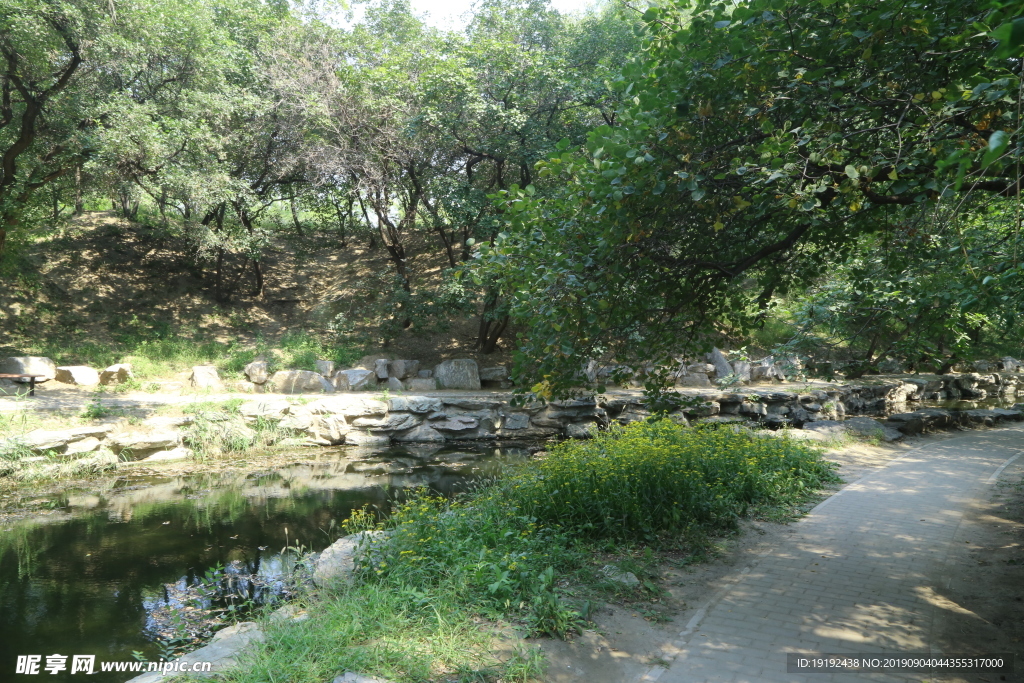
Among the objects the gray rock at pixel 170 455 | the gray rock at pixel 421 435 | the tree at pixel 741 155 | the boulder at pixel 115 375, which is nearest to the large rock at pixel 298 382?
the gray rock at pixel 421 435

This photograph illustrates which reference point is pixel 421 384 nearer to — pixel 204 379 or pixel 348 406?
pixel 348 406

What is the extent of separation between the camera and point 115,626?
5.88m

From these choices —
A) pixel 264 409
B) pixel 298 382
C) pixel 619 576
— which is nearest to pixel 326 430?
pixel 264 409

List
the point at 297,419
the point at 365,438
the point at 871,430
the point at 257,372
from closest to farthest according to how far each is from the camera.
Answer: the point at 871,430
the point at 297,419
the point at 365,438
the point at 257,372

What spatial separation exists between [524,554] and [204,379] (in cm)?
1305

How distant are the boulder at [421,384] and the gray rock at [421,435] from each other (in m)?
2.64

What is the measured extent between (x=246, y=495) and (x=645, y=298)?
299 inches

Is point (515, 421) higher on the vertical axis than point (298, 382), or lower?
lower

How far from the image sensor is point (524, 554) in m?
5.27

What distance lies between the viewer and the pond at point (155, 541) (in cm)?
583

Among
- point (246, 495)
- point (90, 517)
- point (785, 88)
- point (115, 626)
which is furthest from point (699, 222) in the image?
point (90, 517)

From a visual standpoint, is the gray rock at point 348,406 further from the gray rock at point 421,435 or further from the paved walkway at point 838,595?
the paved walkway at point 838,595

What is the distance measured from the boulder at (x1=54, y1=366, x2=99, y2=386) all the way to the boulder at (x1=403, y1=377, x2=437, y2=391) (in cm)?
737

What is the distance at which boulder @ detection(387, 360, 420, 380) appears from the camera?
59.8 ft
